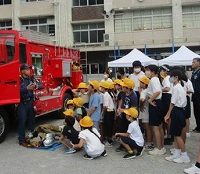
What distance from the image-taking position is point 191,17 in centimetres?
3334

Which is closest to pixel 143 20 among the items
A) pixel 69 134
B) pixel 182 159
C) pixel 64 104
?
pixel 64 104

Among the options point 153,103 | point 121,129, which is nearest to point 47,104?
point 121,129

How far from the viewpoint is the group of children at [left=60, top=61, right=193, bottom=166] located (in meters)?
6.82

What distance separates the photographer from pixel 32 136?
8.65 m

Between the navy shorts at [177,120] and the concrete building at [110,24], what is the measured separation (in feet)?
84.7

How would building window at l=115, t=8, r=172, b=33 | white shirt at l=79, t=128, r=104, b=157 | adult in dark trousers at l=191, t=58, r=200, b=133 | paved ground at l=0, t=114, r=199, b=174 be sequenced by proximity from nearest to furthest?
paved ground at l=0, t=114, r=199, b=174 < white shirt at l=79, t=128, r=104, b=157 < adult in dark trousers at l=191, t=58, r=200, b=133 < building window at l=115, t=8, r=172, b=33

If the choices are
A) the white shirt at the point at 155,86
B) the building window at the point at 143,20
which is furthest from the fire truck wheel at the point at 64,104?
the building window at the point at 143,20

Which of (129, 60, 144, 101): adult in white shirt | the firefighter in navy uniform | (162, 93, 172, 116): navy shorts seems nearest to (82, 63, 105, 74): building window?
(129, 60, 144, 101): adult in white shirt

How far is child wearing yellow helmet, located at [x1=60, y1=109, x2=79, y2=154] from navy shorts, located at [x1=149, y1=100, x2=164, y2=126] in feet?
5.05

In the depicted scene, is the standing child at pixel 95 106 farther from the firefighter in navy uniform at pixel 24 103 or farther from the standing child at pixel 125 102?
the firefighter in navy uniform at pixel 24 103

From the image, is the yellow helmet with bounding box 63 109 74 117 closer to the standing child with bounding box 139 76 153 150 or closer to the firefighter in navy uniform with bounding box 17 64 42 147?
the firefighter in navy uniform with bounding box 17 64 42 147

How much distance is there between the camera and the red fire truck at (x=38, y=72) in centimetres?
841

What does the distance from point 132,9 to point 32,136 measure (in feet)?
89.5

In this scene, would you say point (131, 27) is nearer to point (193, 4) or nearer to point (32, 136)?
point (193, 4)
